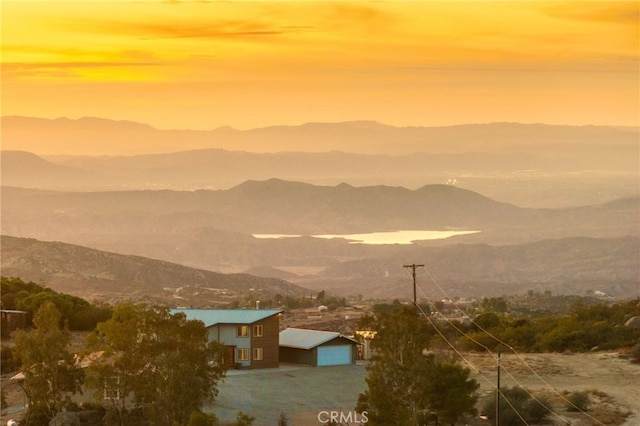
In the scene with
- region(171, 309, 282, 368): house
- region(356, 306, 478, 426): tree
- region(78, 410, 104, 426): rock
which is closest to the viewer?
region(356, 306, 478, 426): tree

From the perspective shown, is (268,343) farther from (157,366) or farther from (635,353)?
(635,353)

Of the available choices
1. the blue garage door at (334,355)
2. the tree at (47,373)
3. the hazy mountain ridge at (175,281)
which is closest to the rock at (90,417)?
the tree at (47,373)

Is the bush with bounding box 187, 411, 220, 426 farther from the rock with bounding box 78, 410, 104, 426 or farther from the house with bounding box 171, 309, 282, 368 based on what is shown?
the house with bounding box 171, 309, 282, 368

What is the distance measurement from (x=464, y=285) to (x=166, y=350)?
147 meters

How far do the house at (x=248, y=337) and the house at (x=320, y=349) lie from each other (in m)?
2.11

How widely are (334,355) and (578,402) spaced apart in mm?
16349

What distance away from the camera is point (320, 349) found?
212 ft

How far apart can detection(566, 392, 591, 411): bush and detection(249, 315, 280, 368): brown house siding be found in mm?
16386

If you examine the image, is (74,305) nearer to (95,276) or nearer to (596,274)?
(95,276)

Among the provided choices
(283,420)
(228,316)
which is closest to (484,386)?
(283,420)

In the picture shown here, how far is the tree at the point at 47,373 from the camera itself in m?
47.8

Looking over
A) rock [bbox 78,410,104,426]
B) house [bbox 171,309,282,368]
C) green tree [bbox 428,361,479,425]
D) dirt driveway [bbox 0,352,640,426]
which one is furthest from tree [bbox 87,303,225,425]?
house [bbox 171,309,282,368]

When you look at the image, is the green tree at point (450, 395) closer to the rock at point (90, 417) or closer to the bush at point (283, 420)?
the bush at point (283, 420)

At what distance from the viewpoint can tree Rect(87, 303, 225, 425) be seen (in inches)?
1743
